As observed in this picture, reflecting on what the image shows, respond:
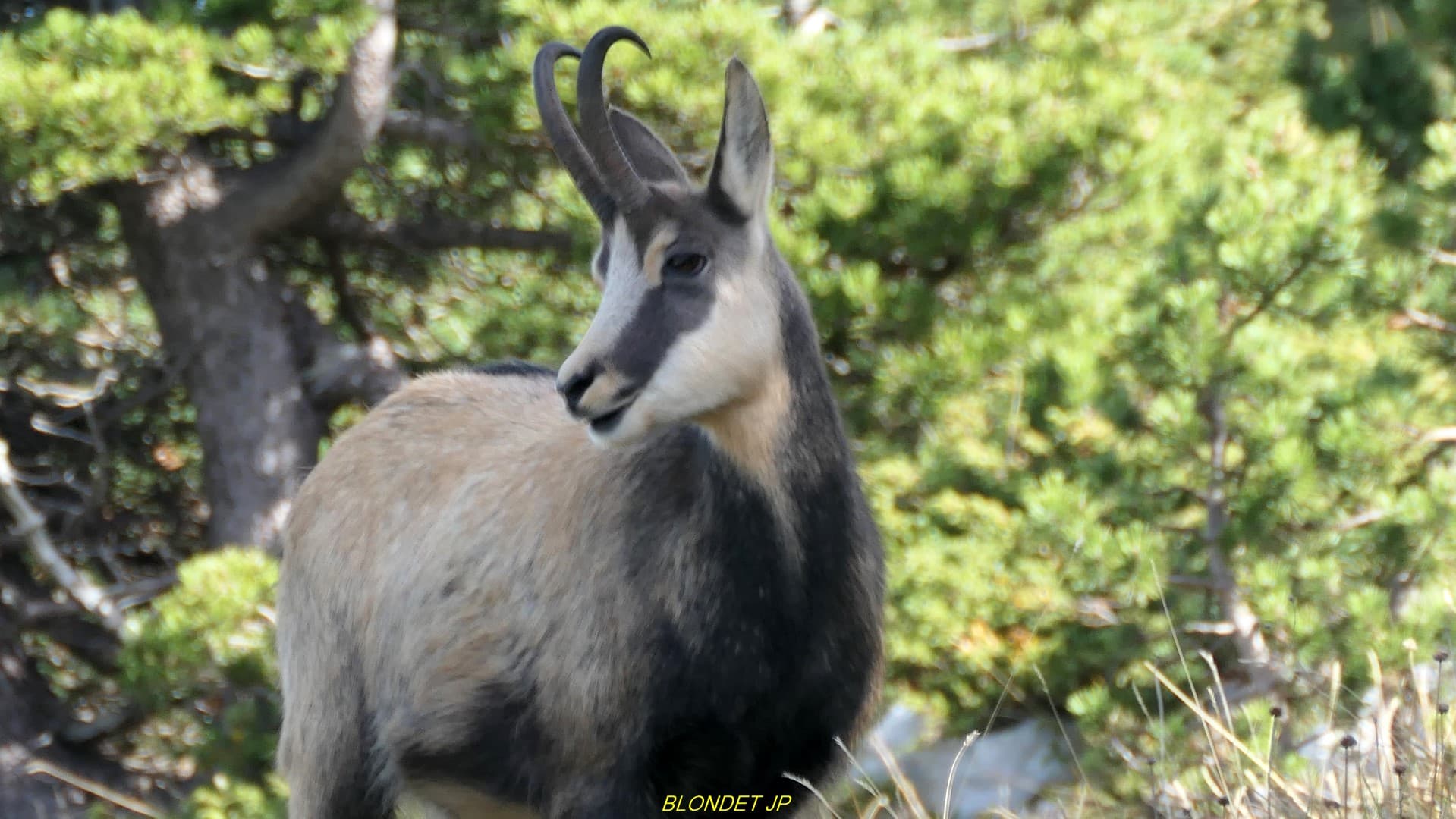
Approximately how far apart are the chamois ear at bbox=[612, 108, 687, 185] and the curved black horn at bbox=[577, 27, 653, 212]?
44cm

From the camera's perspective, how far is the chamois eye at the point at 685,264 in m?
3.26

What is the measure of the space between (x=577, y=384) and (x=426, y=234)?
545 centimetres

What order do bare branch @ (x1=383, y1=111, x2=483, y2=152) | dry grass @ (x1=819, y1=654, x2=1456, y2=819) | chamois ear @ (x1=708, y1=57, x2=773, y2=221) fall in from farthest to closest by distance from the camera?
bare branch @ (x1=383, y1=111, x2=483, y2=152) → chamois ear @ (x1=708, y1=57, x2=773, y2=221) → dry grass @ (x1=819, y1=654, x2=1456, y2=819)

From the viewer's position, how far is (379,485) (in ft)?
13.6

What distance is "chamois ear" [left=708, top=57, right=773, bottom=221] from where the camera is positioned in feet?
10.8

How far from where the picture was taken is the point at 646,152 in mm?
3877

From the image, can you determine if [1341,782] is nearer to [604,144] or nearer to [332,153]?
[604,144]

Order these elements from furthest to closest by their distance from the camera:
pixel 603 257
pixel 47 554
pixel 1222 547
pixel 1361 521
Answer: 1. pixel 47 554
2. pixel 1222 547
3. pixel 1361 521
4. pixel 603 257

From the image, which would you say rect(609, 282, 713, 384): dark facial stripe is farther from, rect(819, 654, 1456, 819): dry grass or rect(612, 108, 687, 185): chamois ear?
rect(819, 654, 1456, 819): dry grass

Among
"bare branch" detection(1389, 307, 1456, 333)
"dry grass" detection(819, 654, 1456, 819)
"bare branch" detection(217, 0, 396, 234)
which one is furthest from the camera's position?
"bare branch" detection(217, 0, 396, 234)

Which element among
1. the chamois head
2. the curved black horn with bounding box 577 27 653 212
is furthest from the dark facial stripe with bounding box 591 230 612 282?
the curved black horn with bounding box 577 27 653 212

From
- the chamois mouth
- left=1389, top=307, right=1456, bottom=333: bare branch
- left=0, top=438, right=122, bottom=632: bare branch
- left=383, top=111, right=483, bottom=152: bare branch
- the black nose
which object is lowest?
left=0, top=438, right=122, bottom=632: bare branch

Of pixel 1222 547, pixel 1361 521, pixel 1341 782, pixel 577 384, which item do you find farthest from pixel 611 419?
pixel 1361 521

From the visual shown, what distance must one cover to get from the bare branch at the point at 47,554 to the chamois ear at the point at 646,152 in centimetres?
478
